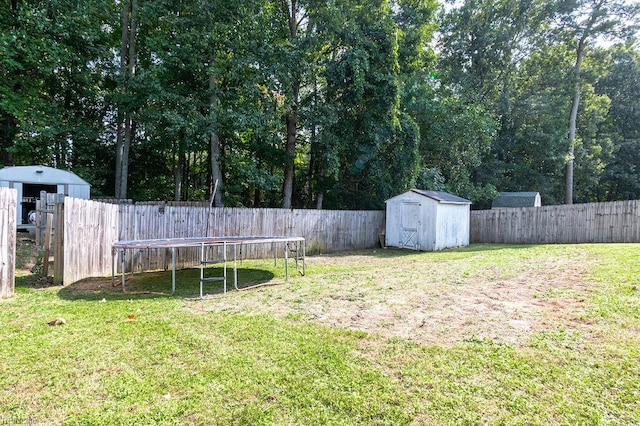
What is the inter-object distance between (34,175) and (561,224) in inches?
766

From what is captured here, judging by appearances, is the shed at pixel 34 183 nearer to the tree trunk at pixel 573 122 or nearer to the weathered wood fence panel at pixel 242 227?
the weathered wood fence panel at pixel 242 227

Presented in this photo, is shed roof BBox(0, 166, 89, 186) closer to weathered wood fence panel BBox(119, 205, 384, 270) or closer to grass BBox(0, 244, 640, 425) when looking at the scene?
weathered wood fence panel BBox(119, 205, 384, 270)

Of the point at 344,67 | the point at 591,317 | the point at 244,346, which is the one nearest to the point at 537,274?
the point at 591,317

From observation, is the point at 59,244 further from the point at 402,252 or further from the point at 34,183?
the point at 402,252

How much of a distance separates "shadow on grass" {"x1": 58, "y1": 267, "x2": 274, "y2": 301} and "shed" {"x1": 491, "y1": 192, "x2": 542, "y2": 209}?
17580 mm

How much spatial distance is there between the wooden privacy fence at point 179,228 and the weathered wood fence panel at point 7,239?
0.72 metres

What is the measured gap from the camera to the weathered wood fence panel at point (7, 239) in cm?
475

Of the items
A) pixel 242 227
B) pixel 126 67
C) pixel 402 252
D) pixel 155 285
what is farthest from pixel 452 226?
pixel 126 67

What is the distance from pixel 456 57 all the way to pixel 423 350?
80.6ft

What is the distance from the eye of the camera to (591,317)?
3771mm

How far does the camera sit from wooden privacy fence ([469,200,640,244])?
1173 centimetres

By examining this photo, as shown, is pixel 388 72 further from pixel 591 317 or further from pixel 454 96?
pixel 591 317

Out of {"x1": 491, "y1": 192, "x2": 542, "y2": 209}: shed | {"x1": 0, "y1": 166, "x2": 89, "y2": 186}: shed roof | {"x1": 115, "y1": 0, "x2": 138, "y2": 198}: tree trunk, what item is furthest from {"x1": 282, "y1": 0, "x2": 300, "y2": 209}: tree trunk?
{"x1": 491, "y1": 192, "x2": 542, "y2": 209}: shed

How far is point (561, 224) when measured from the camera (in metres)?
13.2
